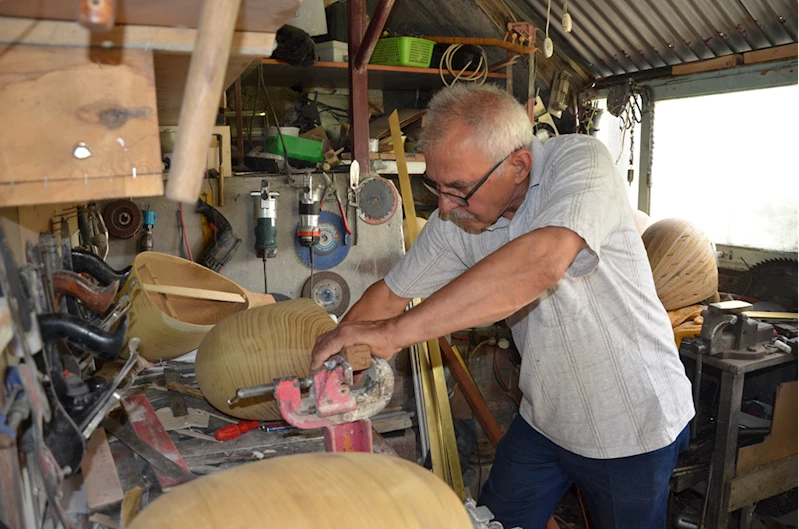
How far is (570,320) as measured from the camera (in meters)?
2.01

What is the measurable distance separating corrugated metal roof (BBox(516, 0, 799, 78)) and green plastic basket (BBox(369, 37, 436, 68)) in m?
1.12

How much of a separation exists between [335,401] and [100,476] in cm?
67

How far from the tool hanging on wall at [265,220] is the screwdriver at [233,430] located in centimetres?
149

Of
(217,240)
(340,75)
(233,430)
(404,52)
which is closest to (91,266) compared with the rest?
(233,430)

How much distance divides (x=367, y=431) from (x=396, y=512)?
1.65 ft

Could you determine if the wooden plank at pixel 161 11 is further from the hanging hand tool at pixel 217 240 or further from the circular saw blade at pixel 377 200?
the circular saw blade at pixel 377 200

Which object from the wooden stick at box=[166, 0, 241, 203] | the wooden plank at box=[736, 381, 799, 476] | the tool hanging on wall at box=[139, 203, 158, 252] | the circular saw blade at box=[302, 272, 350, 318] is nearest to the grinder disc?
the tool hanging on wall at box=[139, 203, 158, 252]

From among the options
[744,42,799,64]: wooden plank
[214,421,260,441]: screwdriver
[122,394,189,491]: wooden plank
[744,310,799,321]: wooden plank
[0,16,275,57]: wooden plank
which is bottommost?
[744,310,799,321]: wooden plank

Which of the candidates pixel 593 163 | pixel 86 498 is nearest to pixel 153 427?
pixel 86 498

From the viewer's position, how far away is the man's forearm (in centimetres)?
158

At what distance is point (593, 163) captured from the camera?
5.82 ft

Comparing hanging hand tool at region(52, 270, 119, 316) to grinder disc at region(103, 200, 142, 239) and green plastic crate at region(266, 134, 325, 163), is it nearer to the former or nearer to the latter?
grinder disc at region(103, 200, 142, 239)

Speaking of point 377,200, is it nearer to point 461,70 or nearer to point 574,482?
point 461,70

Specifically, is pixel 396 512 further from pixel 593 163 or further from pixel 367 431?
pixel 593 163
